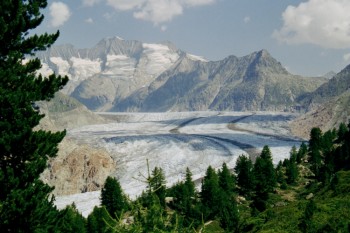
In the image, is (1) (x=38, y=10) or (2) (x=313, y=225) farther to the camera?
(2) (x=313, y=225)

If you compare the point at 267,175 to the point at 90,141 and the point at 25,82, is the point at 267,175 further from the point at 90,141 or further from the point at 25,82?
the point at 90,141

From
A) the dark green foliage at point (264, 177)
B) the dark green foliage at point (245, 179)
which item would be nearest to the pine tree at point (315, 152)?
the dark green foliage at point (264, 177)

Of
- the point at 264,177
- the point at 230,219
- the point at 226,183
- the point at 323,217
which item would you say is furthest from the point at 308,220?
the point at 226,183

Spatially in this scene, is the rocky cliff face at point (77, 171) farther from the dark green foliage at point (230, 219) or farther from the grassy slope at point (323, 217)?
the grassy slope at point (323, 217)

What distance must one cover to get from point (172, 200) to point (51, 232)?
64.8 m

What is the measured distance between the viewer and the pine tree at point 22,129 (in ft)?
66.2

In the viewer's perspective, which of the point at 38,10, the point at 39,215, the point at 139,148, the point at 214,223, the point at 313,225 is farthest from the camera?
the point at 139,148

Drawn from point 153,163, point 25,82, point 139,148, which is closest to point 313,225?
point 25,82

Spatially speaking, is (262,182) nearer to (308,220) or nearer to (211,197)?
(211,197)

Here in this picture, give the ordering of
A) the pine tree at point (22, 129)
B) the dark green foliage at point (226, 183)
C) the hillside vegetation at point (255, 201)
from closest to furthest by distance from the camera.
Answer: the pine tree at point (22, 129) → the hillside vegetation at point (255, 201) → the dark green foliage at point (226, 183)

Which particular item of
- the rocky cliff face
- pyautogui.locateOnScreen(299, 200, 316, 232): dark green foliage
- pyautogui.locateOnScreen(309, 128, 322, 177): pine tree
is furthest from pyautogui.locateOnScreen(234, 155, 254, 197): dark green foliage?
the rocky cliff face

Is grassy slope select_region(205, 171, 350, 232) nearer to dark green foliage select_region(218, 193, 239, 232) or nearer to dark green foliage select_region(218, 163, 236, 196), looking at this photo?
dark green foliage select_region(218, 193, 239, 232)

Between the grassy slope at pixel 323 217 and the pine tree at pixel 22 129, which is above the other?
the pine tree at pixel 22 129

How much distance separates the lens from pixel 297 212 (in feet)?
156
